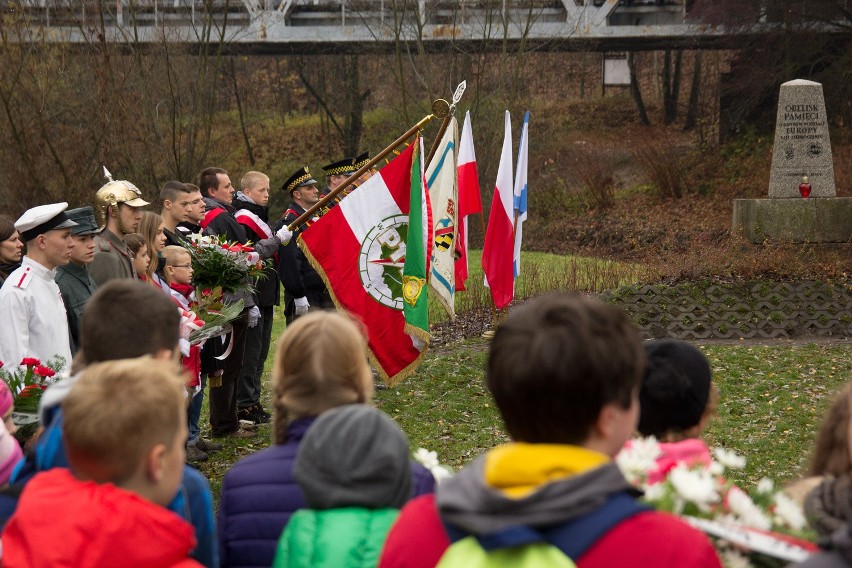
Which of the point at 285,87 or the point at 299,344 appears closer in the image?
the point at 299,344

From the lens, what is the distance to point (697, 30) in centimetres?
3319

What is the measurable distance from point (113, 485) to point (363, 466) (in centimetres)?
59

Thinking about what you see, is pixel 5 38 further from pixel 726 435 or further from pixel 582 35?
pixel 582 35

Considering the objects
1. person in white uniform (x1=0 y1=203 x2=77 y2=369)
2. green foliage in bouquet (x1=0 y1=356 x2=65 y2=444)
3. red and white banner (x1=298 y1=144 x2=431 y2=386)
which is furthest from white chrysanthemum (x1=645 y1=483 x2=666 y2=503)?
red and white banner (x1=298 y1=144 x2=431 y2=386)

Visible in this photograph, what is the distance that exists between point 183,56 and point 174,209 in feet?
62.0

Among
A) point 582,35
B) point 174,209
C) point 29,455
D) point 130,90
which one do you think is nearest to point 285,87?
point 582,35

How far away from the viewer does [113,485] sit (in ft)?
8.56

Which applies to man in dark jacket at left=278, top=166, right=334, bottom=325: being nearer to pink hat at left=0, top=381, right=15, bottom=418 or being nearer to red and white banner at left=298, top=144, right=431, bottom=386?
red and white banner at left=298, top=144, right=431, bottom=386

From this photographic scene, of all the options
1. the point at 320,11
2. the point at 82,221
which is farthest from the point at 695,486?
the point at 320,11

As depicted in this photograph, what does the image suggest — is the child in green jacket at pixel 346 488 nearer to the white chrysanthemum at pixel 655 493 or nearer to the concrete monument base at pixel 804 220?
the white chrysanthemum at pixel 655 493

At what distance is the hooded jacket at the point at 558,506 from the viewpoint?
2025mm

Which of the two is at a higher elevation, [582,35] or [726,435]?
[582,35]

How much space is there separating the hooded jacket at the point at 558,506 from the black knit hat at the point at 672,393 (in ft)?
3.58

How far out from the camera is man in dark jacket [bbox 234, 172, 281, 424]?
9.51 metres
